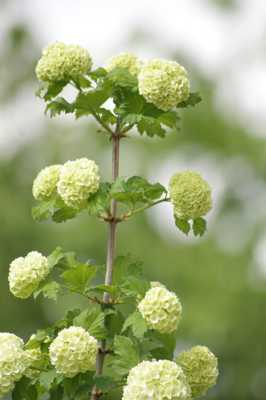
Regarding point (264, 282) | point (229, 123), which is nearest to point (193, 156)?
point (229, 123)

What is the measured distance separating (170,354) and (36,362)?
0.32 meters

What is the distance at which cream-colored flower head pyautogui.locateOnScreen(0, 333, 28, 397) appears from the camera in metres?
2.29

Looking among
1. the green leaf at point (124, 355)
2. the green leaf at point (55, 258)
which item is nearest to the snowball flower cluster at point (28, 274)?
the green leaf at point (55, 258)

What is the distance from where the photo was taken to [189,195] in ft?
8.06

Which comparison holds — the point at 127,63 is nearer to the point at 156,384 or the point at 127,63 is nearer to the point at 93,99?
the point at 93,99

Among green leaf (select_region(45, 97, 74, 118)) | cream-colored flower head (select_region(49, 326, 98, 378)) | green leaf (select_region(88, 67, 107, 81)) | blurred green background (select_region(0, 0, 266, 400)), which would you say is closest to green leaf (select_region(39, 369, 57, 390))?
cream-colored flower head (select_region(49, 326, 98, 378))

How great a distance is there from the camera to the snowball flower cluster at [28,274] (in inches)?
96.0

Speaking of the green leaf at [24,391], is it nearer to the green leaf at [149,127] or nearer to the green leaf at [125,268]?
the green leaf at [125,268]

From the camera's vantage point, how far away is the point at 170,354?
2391 millimetres

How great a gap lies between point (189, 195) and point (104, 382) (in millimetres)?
500

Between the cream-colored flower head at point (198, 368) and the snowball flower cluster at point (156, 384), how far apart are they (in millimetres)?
193

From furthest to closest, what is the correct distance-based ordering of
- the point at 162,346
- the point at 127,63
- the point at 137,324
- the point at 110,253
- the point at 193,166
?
the point at 193,166, the point at 127,63, the point at 110,253, the point at 162,346, the point at 137,324

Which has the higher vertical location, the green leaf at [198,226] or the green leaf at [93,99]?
the green leaf at [93,99]

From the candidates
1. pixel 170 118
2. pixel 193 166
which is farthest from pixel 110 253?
pixel 193 166
